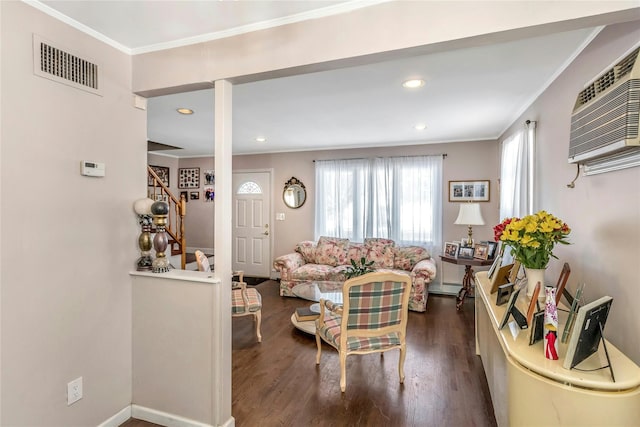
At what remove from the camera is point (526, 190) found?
2918 millimetres

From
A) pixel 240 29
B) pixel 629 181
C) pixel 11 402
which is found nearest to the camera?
pixel 629 181

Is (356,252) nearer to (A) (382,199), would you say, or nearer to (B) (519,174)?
(A) (382,199)

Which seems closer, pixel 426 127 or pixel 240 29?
pixel 240 29

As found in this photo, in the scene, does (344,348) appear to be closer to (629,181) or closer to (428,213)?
(629,181)

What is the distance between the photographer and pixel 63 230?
1765 millimetres

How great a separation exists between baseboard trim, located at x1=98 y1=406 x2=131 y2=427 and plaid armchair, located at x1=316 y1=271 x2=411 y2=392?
1.47m

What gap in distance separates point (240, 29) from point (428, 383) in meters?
2.84

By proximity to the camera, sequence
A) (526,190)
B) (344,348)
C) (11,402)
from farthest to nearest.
A: 1. (526,190)
2. (344,348)
3. (11,402)

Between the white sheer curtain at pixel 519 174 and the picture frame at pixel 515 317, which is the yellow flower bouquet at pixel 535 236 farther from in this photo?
the white sheer curtain at pixel 519 174

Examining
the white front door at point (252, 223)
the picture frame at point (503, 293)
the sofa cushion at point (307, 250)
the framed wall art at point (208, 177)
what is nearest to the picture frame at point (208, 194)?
the framed wall art at point (208, 177)

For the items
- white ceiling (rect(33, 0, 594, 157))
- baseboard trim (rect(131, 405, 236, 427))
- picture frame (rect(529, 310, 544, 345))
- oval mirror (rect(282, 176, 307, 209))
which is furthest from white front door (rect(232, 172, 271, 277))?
picture frame (rect(529, 310, 544, 345))

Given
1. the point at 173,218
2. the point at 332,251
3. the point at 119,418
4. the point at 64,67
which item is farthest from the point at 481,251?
the point at 173,218

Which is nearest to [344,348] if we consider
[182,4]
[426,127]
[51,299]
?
[51,299]

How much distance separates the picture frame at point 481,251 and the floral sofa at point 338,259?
59 centimetres
